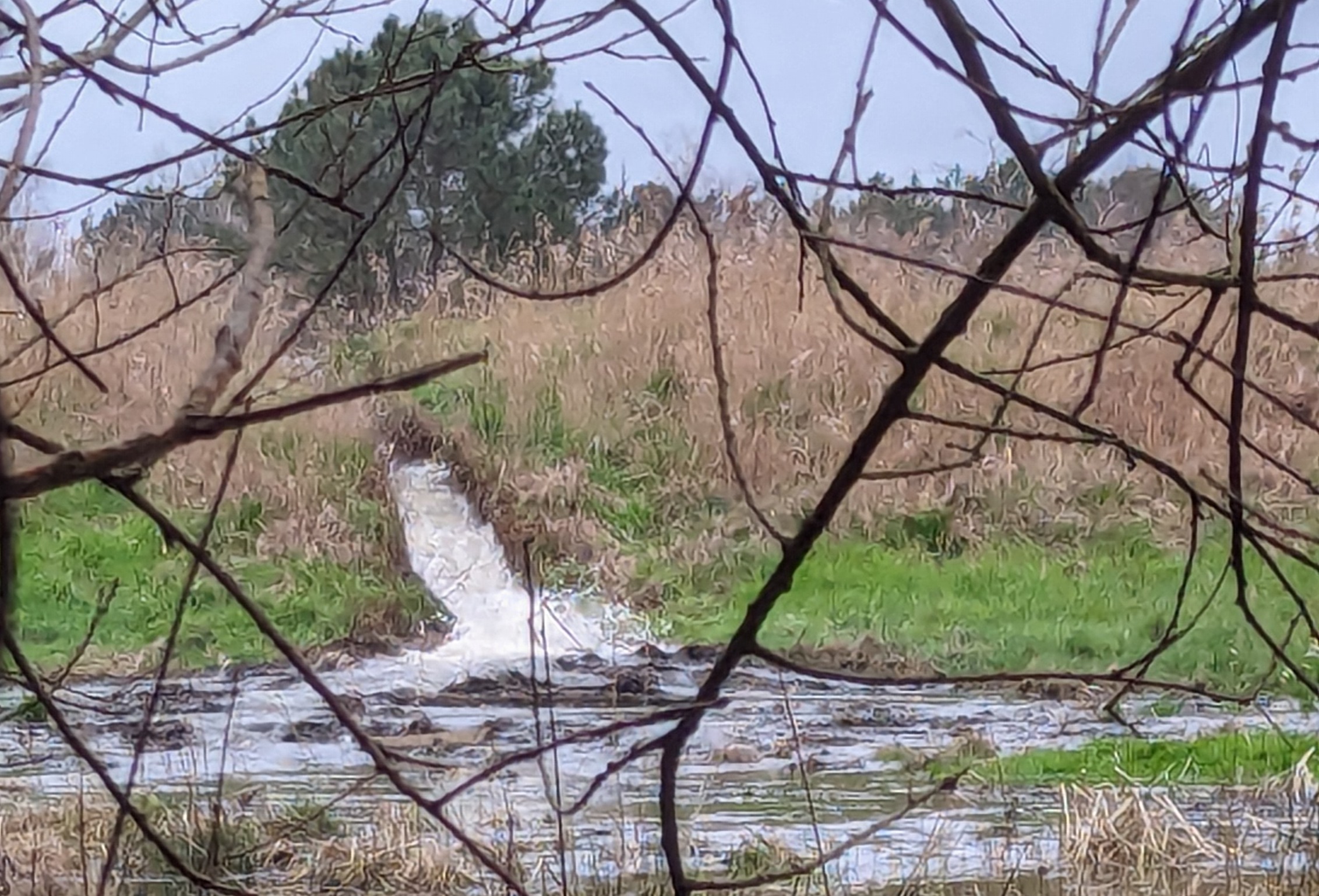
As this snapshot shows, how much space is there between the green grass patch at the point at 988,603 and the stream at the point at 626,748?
45mm

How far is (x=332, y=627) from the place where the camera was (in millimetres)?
1398

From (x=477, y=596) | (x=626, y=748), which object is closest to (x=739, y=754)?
(x=626, y=748)

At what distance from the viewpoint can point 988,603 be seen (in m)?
1.38

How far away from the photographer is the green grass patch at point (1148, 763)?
3.83 ft

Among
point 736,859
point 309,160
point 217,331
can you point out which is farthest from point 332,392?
point 736,859

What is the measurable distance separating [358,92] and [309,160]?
172mm

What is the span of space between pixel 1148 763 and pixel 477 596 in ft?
1.96

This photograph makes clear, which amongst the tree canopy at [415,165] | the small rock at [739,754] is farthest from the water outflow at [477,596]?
the tree canopy at [415,165]

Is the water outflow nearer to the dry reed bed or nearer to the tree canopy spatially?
the dry reed bed

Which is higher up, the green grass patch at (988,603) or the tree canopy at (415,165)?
the tree canopy at (415,165)

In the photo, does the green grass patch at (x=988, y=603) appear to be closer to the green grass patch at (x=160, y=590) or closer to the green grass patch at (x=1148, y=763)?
the green grass patch at (x=1148, y=763)

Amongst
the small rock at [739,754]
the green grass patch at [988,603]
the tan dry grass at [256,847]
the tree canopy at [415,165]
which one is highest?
the tree canopy at [415,165]

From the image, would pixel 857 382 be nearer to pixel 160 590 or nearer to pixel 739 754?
pixel 739 754

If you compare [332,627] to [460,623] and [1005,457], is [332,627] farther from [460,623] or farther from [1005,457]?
[1005,457]
